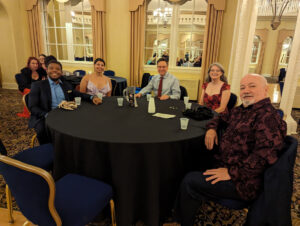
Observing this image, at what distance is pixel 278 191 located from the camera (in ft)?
3.76

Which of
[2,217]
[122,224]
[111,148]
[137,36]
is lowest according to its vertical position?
[2,217]

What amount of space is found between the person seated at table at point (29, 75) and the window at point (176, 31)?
3024 mm

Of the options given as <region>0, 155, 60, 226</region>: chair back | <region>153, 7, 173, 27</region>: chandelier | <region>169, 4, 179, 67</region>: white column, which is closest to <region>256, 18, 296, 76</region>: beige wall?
<region>169, 4, 179, 67</region>: white column

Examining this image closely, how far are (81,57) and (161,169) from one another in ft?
20.5

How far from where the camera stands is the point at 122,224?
1474mm

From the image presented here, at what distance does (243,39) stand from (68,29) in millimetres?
5334

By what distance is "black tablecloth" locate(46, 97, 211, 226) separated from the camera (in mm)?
1356

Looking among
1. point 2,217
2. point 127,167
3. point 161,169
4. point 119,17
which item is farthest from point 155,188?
point 119,17

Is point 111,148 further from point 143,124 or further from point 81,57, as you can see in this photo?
point 81,57

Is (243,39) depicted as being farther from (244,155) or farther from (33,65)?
(33,65)

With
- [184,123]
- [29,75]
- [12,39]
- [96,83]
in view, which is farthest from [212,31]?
[12,39]

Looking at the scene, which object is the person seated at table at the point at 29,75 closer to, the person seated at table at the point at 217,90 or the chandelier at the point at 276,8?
the person seated at table at the point at 217,90

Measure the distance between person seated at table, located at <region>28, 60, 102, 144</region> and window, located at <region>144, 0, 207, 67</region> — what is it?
398cm

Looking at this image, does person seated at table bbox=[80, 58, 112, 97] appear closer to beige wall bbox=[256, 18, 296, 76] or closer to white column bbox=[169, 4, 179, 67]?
white column bbox=[169, 4, 179, 67]
